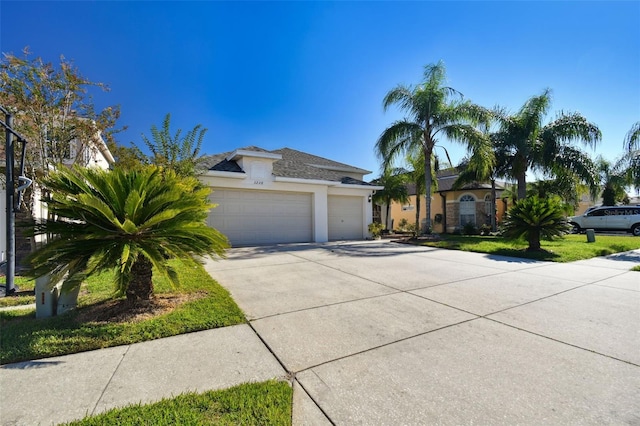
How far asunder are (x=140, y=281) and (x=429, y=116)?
1409 cm

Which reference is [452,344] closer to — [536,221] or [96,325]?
[96,325]

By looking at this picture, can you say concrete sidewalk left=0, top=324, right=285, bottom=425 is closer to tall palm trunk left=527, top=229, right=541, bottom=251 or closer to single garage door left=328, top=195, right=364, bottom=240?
tall palm trunk left=527, top=229, right=541, bottom=251

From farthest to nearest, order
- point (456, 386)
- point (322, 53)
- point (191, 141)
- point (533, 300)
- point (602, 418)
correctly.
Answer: point (322, 53) → point (191, 141) → point (533, 300) → point (456, 386) → point (602, 418)

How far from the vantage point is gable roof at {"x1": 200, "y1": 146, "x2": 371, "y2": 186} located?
1289 cm

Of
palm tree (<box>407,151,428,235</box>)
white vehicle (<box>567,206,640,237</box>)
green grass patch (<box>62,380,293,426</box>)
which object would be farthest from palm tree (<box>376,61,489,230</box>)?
green grass patch (<box>62,380,293,426</box>)

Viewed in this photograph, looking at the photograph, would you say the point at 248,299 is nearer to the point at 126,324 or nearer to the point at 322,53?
the point at 126,324

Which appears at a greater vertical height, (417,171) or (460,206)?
(417,171)

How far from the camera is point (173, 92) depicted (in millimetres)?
11039

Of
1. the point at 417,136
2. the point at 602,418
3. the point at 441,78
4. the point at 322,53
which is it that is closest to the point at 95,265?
the point at 602,418

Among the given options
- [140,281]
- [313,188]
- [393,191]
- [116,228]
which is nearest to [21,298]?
[140,281]

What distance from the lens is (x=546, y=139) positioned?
15.3 meters

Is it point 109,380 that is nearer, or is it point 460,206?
point 109,380

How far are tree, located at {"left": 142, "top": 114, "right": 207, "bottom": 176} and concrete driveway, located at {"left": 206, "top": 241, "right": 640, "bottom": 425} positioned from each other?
433 cm

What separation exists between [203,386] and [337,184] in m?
12.9
